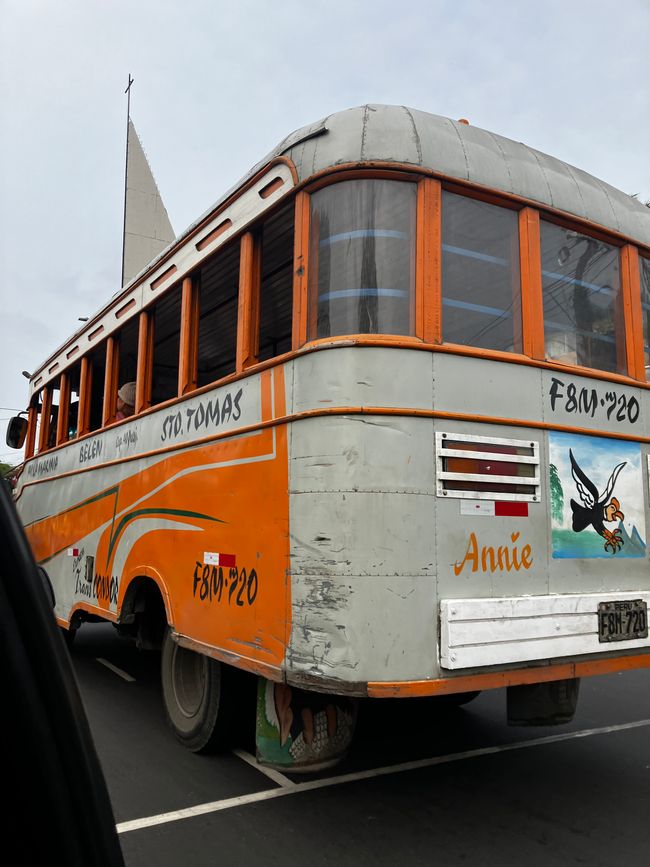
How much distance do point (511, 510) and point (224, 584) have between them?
60.5 inches

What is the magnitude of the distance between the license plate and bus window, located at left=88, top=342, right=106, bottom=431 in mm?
4908

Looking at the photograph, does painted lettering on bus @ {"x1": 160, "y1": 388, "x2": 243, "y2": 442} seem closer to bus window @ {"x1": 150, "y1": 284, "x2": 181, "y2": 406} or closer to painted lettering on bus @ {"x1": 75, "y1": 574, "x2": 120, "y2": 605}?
bus window @ {"x1": 150, "y1": 284, "x2": 181, "y2": 406}

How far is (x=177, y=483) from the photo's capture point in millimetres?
4430

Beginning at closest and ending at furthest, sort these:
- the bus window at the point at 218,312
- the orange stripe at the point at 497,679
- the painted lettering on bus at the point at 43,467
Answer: the orange stripe at the point at 497,679 → the bus window at the point at 218,312 → the painted lettering on bus at the point at 43,467

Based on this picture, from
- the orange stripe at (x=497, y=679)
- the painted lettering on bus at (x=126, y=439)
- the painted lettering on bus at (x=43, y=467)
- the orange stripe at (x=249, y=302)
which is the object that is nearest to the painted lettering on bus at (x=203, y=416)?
the orange stripe at (x=249, y=302)

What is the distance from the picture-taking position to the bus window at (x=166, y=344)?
5258 mm

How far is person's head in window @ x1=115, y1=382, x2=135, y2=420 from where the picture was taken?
19.5ft

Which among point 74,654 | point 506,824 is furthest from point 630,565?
point 74,654

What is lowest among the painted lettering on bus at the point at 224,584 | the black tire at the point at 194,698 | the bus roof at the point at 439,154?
the black tire at the point at 194,698

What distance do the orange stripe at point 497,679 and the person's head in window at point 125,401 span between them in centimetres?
375

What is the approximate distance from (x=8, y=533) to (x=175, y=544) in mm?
→ 3531

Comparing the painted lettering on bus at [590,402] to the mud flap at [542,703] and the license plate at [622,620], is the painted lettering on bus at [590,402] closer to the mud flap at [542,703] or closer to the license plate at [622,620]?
the license plate at [622,620]

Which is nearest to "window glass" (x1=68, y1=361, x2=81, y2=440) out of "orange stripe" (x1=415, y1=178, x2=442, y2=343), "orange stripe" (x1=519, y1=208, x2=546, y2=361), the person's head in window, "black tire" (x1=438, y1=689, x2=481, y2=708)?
the person's head in window

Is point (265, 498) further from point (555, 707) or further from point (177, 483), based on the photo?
point (555, 707)
